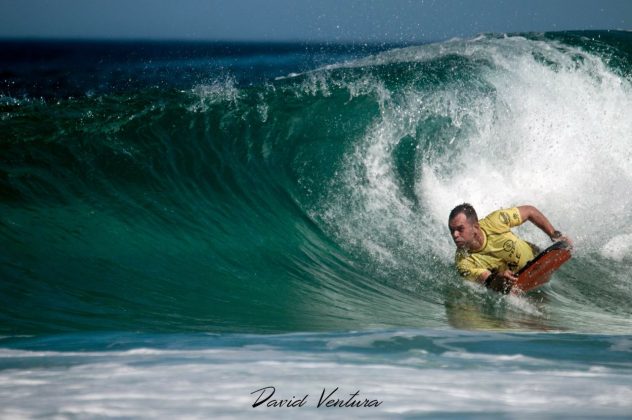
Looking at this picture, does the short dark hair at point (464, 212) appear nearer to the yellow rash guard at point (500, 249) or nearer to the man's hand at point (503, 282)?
the yellow rash guard at point (500, 249)

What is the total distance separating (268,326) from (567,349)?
2.11 metres

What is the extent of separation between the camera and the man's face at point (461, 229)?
5.51 meters

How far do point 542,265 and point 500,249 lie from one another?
45cm

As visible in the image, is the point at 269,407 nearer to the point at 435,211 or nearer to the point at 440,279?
the point at 440,279

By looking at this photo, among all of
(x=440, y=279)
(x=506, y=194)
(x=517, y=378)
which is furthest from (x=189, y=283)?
(x=506, y=194)

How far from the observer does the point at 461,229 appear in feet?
18.1

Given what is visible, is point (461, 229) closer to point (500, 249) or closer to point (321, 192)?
Result: point (500, 249)

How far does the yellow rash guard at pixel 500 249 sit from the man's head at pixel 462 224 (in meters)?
0.20

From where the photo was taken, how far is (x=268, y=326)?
184 inches

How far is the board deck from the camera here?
542 centimetres
